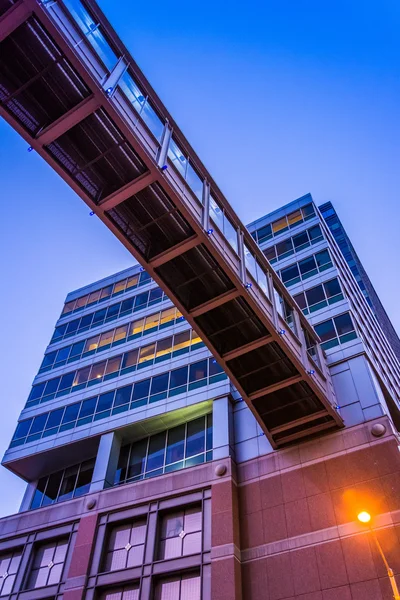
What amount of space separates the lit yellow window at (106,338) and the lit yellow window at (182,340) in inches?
247

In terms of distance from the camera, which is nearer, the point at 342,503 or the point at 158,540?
the point at 342,503

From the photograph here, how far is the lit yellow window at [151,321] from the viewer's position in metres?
37.6

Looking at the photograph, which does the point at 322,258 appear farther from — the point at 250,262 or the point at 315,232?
the point at 250,262

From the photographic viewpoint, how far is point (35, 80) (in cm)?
1600

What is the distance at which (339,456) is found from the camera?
23.4m

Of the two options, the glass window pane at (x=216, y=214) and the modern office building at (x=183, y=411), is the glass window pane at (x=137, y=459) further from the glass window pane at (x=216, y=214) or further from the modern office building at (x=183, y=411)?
the glass window pane at (x=216, y=214)

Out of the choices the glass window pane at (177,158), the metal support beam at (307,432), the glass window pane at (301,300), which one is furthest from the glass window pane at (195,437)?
the glass window pane at (177,158)

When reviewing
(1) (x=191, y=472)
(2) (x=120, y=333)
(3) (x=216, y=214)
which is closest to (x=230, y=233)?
(3) (x=216, y=214)

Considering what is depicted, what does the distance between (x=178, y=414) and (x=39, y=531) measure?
9742 millimetres

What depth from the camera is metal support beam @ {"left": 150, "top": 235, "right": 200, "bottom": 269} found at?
775 inches

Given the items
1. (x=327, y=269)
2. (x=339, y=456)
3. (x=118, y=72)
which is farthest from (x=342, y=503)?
(x=118, y=72)

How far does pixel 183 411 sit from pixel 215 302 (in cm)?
1073

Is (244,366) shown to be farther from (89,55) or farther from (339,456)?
(89,55)

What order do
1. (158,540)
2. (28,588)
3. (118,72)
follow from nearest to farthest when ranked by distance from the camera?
1. (118,72)
2. (158,540)
3. (28,588)
